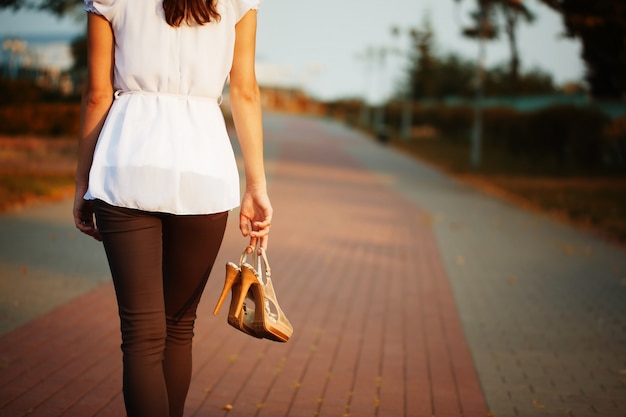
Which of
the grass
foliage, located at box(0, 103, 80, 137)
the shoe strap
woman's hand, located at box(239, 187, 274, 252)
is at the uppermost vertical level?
woman's hand, located at box(239, 187, 274, 252)

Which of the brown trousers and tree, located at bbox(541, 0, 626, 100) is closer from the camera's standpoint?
the brown trousers

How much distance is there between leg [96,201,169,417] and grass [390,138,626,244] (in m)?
10.7

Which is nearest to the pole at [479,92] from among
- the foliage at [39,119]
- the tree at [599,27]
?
the tree at [599,27]

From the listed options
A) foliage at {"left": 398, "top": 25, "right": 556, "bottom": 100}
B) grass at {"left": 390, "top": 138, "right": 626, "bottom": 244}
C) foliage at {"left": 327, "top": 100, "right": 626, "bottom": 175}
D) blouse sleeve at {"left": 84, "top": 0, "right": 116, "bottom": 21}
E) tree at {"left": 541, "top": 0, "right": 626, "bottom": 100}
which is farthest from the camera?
foliage at {"left": 398, "top": 25, "right": 556, "bottom": 100}

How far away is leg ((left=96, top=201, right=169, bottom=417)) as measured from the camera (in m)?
2.52

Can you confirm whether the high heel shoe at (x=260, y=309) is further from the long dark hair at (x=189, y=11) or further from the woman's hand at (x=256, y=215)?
the long dark hair at (x=189, y=11)

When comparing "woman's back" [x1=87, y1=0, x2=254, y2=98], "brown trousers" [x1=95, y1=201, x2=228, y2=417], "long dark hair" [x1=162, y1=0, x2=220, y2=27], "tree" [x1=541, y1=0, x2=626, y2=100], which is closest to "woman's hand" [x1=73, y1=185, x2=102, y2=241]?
"brown trousers" [x1=95, y1=201, x2=228, y2=417]

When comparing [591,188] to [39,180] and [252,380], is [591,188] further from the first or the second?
[252,380]

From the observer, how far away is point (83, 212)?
9.04 ft

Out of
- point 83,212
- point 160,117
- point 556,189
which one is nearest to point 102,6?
point 160,117

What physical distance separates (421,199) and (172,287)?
14.8 meters

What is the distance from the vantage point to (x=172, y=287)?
109 inches

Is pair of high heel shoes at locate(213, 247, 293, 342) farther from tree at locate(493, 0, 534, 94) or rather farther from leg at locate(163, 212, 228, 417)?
tree at locate(493, 0, 534, 94)

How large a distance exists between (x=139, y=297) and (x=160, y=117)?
1.74 feet
